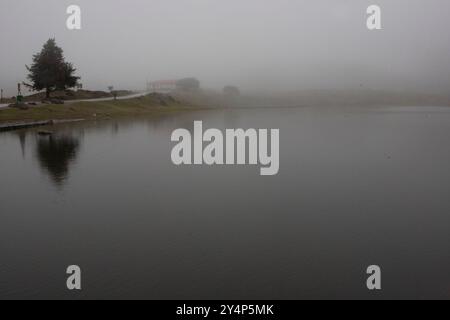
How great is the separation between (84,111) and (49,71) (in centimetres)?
1564

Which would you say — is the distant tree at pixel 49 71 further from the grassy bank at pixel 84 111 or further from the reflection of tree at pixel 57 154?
the reflection of tree at pixel 57 154

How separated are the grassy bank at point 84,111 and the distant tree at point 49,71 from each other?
7.61m

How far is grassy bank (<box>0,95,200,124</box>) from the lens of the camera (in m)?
74.3

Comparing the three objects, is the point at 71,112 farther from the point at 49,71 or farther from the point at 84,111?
the point at 49,71

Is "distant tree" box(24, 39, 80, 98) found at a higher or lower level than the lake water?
higher

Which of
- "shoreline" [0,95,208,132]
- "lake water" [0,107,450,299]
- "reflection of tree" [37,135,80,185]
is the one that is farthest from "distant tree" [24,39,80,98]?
"lake water" [0,107,450,299]

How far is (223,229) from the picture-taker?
1962 cm

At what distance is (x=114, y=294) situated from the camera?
1336cm

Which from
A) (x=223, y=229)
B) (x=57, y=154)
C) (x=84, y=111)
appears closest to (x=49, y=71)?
(x=84, y=111)

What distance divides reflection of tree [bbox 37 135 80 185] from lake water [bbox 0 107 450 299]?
375mm

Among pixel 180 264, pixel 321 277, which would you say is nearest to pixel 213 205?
pixel 180 264

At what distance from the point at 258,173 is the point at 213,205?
10434mm

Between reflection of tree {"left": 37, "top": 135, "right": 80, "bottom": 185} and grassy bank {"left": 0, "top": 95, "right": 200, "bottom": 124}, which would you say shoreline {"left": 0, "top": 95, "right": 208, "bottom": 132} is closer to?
grassy bank {"left": 0, "top": 95, "right": 200, "bottom": 124}

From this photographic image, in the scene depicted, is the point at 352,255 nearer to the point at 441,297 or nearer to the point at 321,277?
the point at 321,277
